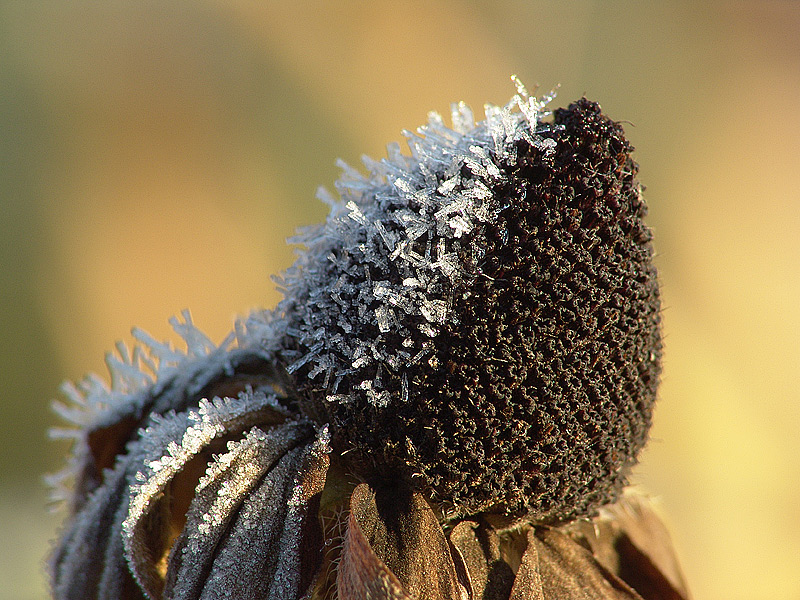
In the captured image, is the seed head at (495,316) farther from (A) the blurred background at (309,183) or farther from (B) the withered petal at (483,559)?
(A) the blurred background at (309,183)

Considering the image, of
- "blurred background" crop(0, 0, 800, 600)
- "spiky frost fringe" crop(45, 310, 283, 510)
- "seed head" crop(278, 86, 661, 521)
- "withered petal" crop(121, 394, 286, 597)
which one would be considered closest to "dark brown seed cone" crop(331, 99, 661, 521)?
"seed head" crop(278, 86, 661, 521)

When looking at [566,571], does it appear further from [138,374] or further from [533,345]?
[138,374]

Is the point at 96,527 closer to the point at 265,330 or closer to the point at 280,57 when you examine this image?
the point at 265,330

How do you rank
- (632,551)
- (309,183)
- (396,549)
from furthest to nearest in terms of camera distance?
(309,183)
(632,551)
(396,549)

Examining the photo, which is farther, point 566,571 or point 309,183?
point 309,183

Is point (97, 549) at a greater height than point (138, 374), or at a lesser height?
lesser

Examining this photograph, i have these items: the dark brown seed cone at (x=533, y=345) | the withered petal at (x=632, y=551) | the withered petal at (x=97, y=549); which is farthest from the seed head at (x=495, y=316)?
the withered petal at (x=97, y=549)

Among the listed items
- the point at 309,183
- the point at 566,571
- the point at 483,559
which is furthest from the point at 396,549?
the point at 309,183

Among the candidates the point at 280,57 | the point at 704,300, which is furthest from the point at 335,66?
the point at 704,300
